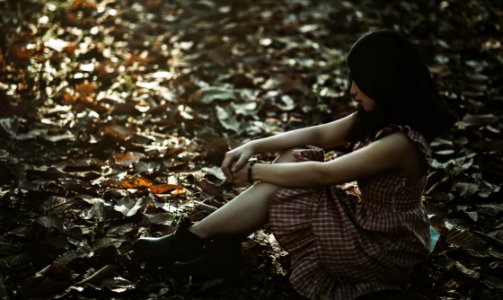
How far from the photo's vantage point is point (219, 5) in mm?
5773

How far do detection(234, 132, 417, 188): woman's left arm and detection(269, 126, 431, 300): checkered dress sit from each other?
37 mm

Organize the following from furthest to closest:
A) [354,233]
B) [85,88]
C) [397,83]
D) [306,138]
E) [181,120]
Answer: [85,88]
[181,120]
[306,138]
[354,233]
[397,83]

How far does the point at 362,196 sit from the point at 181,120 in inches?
65.9

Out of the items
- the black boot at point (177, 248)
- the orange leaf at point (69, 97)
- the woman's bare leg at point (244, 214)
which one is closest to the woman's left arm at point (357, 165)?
the woman's bare leg at point (244, 214)

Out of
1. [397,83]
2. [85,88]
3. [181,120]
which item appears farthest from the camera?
[85,88]

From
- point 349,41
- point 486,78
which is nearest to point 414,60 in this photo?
point 486,78

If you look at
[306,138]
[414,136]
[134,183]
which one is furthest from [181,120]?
[414,136]

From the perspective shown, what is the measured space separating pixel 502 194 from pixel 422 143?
1.08 meters

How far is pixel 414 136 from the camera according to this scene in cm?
198

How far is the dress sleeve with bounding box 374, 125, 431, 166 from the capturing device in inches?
77.7

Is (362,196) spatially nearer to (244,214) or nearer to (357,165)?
(357,165)

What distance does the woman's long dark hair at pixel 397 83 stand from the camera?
1.92 meters

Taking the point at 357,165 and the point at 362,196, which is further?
the point at 362,196

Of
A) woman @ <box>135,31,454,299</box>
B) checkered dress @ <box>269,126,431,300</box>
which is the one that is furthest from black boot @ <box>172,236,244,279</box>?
checkered dress @ <box>269,126,431,300</box>
